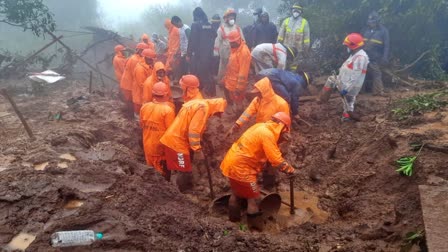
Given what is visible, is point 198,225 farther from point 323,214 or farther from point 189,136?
point 323,214

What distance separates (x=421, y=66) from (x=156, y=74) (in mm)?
7636

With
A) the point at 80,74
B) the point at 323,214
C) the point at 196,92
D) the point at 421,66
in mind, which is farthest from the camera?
the point at 80,74

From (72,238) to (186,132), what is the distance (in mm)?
2482

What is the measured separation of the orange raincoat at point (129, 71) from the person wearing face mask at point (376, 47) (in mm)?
5836

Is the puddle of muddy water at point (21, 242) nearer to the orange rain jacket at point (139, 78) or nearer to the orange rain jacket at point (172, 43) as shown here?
the orange rain jacket at point (139, 78)

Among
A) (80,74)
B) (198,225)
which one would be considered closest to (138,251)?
(198,225)

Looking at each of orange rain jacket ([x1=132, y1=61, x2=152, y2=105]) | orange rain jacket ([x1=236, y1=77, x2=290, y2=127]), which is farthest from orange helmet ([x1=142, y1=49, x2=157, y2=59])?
orange rain jacket ([x1=236, y1=77, x2=290, y2=127])

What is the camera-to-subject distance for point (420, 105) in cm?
643

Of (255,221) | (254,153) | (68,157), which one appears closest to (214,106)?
(254,153)

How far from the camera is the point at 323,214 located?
517 centimetres

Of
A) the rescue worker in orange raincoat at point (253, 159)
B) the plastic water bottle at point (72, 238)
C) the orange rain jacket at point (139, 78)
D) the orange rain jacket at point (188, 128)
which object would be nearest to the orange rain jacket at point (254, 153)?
the rescue worker in orange raincoat at point (253, 159)

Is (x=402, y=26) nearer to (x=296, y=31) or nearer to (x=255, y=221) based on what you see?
(x=296, y=31)

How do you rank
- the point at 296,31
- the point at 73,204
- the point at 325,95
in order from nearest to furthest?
the point at 73,204
the point at 325,95
the point at 296,31

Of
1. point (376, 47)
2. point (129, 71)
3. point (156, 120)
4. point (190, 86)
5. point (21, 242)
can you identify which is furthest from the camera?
point (376, 47)
